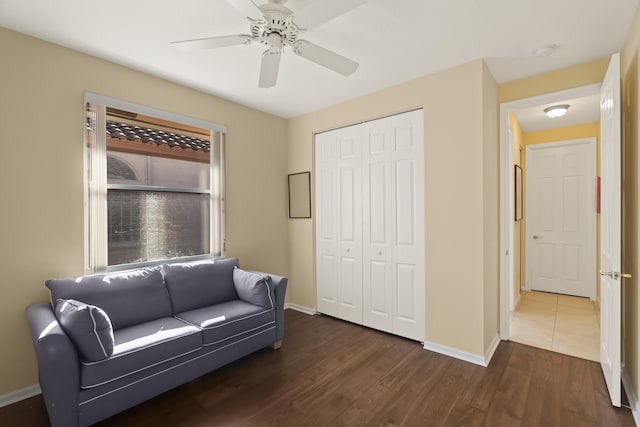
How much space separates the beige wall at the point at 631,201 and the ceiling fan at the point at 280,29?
188cm

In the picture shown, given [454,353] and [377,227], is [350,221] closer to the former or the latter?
Answer: [377,227]

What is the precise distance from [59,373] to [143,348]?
0.43 m

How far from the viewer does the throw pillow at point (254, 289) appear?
2811mm

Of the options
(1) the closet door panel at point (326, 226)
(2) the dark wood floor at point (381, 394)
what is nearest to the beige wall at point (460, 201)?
(2) the dark wood floor at point (381, 394)

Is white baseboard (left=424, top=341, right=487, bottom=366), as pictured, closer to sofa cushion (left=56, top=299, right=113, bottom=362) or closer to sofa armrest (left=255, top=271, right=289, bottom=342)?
sofa armrest (left=255, top=271, right=289, bottom=342)

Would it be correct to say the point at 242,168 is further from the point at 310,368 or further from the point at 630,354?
the point at 630,354

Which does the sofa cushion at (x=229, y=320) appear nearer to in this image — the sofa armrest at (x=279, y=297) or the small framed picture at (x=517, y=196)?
the sofa armrest at (x=279, y=297)

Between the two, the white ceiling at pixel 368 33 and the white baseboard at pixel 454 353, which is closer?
the white ceiling at pixel 368 33

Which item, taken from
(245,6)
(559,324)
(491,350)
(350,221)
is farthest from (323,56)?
(559,324)

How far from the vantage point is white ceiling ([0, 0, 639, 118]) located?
6.28 feet

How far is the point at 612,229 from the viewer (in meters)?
2.06

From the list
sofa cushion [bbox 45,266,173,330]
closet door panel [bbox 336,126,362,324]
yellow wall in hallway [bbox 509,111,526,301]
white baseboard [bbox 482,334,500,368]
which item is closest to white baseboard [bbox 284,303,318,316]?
closet door panel [bbox 336,126,362,324]

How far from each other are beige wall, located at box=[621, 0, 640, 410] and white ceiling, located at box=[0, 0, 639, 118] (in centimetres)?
24

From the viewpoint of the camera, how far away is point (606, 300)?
226 centimetres
